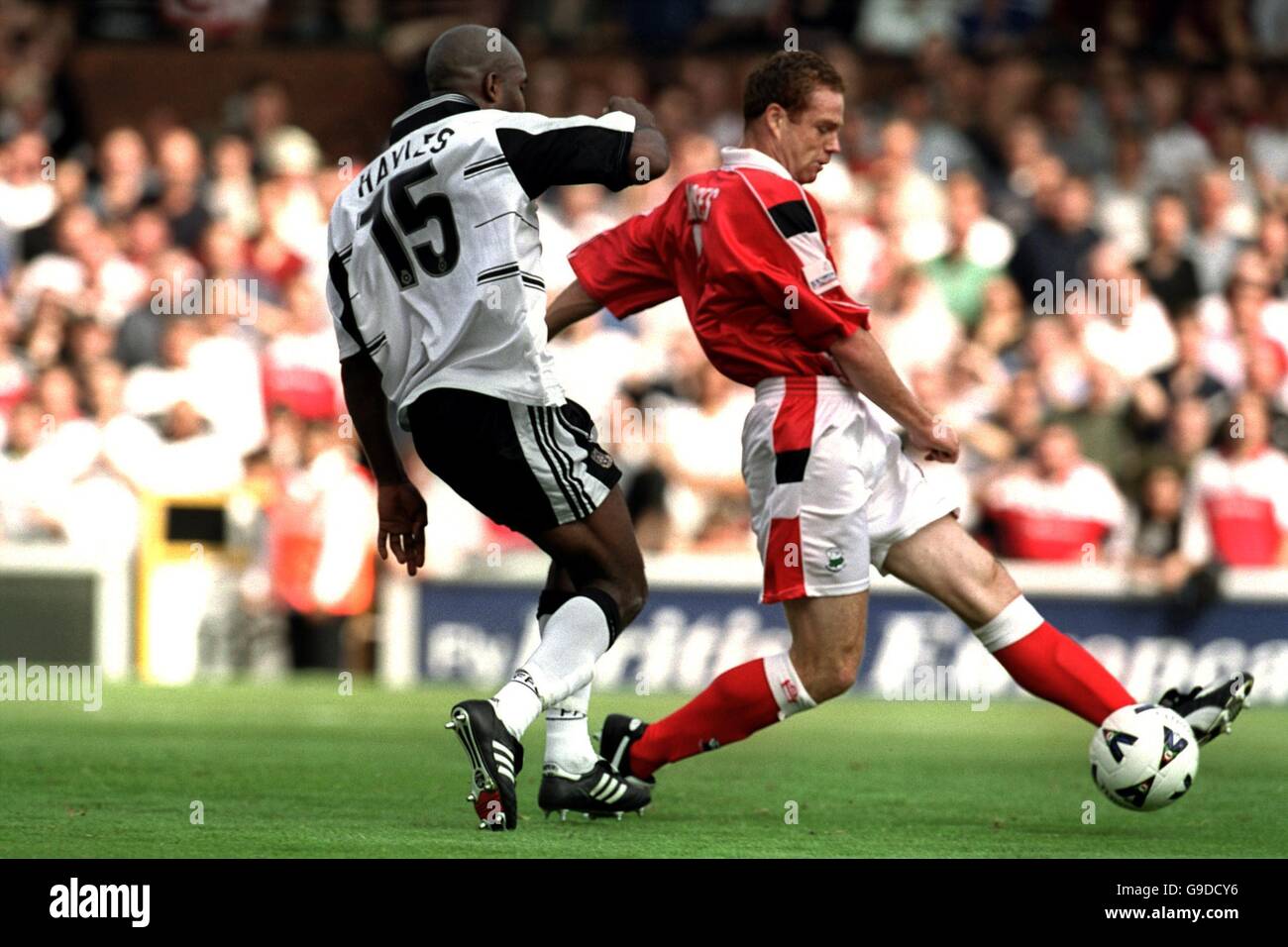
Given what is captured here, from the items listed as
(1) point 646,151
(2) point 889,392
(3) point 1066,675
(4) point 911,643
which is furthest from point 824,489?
(4) point 911,643

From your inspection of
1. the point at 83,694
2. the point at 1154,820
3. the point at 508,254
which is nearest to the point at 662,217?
the point at 508,254

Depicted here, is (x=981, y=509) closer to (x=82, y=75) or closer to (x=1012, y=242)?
(x=1012, y=242)

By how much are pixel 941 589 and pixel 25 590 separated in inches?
327

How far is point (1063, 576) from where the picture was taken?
1402 centimetres

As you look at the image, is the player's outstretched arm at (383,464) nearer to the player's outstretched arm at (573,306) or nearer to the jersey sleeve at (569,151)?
the player's outstretched arm at (573,306)

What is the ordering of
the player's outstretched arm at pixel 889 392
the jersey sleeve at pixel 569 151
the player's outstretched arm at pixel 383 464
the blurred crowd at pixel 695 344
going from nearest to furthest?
the jersey sleeve at pixel 569 151, the player's outstretched arm at pixel 889 392, the player's outstretched arm at pixel 383 464, the blurred crowd at pixel 695 344

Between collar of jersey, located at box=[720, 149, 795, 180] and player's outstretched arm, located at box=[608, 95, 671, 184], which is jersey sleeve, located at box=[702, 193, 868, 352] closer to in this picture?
collar of jersey, located at box=[720, 149, 795, 180]

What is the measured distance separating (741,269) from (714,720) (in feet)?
4.70

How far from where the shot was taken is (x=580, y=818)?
7539 mm

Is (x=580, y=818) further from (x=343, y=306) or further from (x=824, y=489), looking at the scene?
(x=343, y=306)

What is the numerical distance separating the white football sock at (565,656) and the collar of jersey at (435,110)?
1.51 meters

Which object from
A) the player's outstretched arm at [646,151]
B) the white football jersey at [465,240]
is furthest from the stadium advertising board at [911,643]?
the player's outstretched arm at [646,151]

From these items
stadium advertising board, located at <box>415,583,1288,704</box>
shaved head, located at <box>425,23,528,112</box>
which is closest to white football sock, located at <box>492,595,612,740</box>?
shaved head, located at <box>425,23,528,112</box>

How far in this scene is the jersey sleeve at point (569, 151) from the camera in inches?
267
